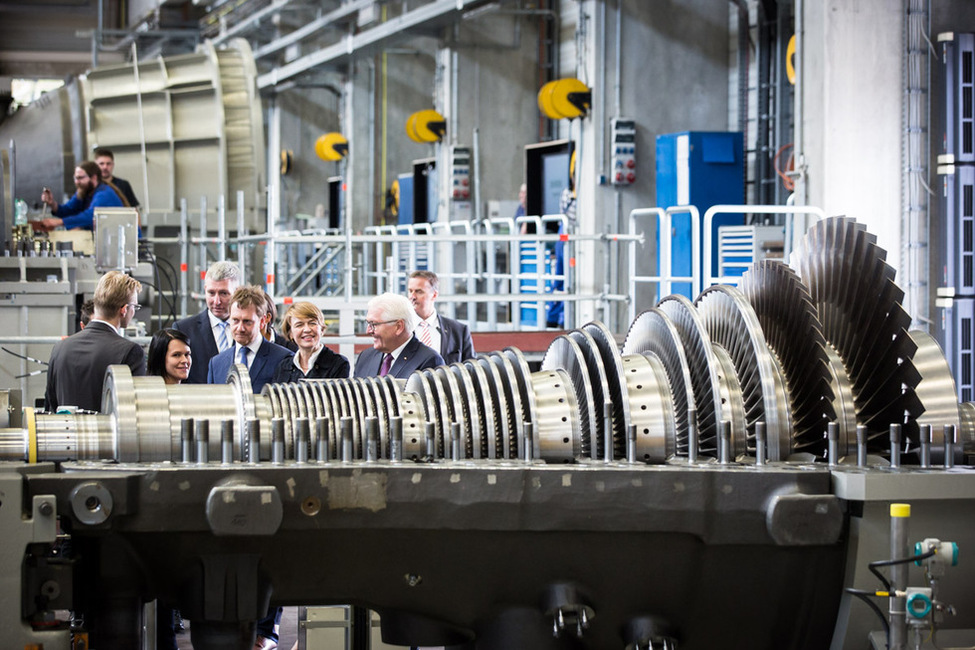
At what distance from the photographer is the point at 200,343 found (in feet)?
14.6

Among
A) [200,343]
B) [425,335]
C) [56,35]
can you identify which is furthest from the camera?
[56,35]

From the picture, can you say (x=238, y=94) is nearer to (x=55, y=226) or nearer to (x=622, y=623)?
(x=55, y=226)

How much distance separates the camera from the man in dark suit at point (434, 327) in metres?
4.98

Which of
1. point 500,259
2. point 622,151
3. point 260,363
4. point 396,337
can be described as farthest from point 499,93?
point 396,337

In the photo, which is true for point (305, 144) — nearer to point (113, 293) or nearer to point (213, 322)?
point (213, 322)

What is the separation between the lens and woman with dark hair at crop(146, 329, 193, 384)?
3.71 metres

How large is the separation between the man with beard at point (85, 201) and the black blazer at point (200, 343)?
3.48 meters

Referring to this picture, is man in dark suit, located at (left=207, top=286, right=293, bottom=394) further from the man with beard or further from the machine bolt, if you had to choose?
the man with beard

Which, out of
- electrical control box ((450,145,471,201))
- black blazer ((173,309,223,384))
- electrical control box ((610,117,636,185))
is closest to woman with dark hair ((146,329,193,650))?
black blazer ((173,309,223,384))

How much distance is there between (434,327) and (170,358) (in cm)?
153

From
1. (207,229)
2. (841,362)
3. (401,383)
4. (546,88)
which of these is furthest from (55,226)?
(841,362)

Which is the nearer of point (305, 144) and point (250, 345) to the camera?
point (250, 345)

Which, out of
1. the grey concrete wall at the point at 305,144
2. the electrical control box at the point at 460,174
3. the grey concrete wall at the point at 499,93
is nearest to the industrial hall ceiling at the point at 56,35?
the grey concrete wall at the point at 305,144

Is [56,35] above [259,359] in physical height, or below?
above
